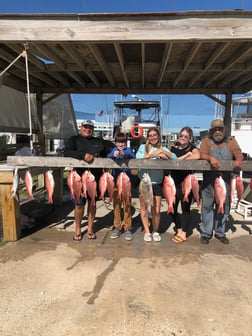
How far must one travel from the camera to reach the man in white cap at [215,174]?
141 inches

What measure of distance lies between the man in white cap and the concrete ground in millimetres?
246

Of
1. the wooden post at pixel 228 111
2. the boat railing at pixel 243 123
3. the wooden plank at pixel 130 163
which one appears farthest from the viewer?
the boat railing at pixel 243 123

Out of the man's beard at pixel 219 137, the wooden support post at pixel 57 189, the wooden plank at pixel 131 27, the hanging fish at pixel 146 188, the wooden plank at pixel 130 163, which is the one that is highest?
the wooden plank at pixel 131 27

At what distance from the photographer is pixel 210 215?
3.87 m

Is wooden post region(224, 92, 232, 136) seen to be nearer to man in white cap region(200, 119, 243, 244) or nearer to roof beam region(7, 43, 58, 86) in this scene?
man in white cap region(200, 119, 243, 244)

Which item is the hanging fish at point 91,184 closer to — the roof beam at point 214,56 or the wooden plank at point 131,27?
the wooden plank at point 131,27

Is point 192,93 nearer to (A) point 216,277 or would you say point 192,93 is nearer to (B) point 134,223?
(B) point 134,223

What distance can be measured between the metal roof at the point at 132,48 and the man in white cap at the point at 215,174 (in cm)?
128

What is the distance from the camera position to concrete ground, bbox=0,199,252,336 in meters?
2.13

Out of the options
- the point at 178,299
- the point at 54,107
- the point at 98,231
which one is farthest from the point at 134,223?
the point at 54,107

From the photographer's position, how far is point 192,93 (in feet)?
22.0

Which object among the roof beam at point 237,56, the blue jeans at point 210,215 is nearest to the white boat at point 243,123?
the roof beam at point 237,56

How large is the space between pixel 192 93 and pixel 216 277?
5.16 metres

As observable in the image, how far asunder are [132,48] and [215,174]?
2.62 meters
